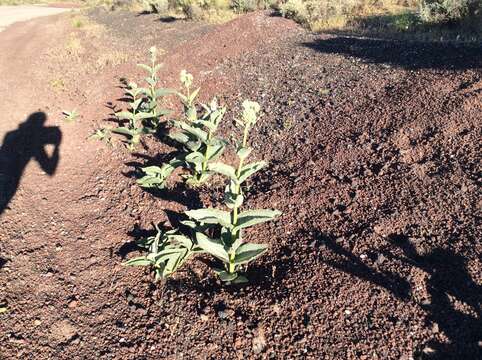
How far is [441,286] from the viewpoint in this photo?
129 inches

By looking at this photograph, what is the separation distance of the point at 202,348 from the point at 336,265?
1480 mm

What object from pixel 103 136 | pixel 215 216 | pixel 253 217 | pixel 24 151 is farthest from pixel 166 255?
pixel 24 151

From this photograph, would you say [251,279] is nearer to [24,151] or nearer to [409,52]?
[24,151]

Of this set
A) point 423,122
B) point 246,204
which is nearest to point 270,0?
point 423,122

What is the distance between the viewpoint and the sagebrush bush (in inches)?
360

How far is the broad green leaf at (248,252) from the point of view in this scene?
3.62 m

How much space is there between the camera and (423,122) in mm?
5352

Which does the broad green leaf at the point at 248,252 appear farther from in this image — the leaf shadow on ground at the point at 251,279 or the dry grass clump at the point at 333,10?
the dry grass clump at the point at 333,10

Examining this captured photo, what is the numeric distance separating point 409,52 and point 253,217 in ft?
20.2

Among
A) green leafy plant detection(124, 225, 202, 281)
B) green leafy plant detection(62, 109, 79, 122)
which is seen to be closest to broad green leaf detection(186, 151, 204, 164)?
green leafy plant detection(124, 225, 202, 281)

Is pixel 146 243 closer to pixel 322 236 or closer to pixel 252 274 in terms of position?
pixel 252 274

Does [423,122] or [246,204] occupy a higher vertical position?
[423,122]

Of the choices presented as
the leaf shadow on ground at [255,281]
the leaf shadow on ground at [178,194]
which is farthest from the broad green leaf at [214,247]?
the leaf shadow on ground at [178,194]

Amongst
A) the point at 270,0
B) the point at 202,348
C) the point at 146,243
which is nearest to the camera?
the point at 202,348
